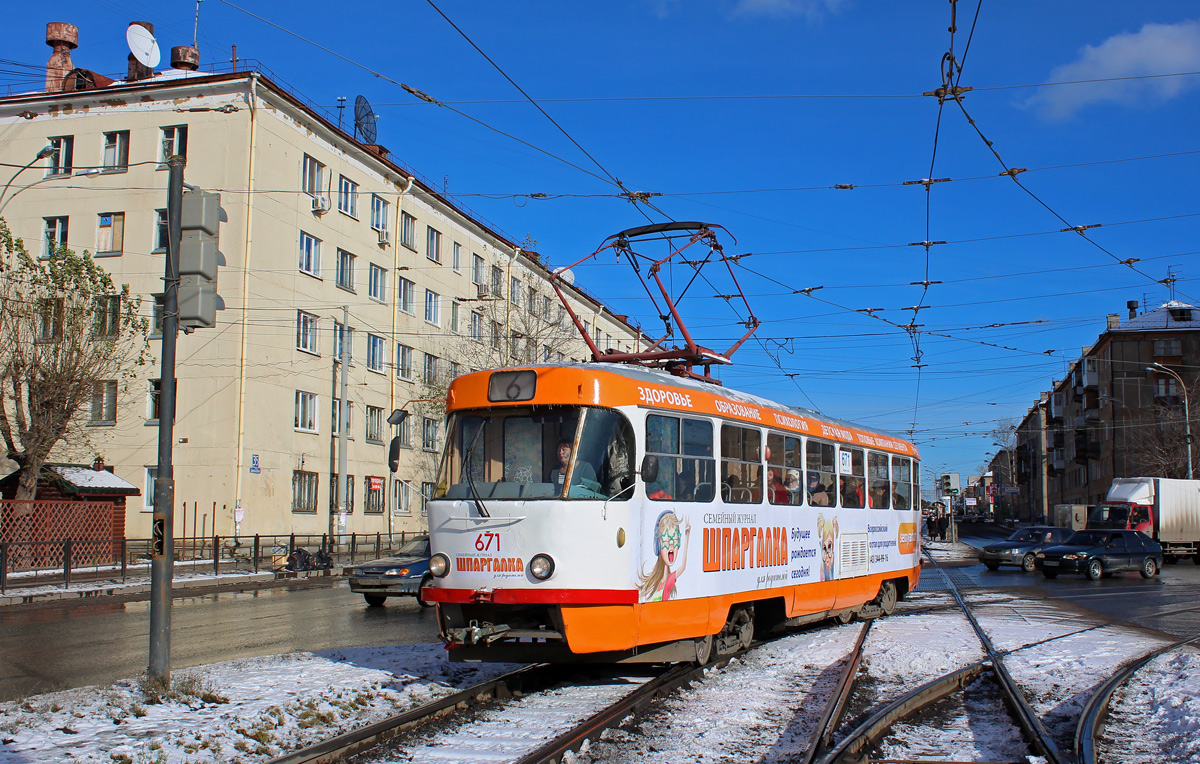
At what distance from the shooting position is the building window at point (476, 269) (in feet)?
156

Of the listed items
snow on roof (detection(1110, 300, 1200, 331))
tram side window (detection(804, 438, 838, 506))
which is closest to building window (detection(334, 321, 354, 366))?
tram side window (detection(804, 438, 838, 506))

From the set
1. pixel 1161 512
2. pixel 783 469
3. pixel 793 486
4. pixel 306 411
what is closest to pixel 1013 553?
pixel 1161 512

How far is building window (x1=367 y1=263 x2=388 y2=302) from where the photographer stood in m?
38.7

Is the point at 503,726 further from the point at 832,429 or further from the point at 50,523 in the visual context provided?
the point at 50,523

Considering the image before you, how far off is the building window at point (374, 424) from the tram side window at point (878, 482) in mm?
26536

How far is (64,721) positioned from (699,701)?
480 centimetres

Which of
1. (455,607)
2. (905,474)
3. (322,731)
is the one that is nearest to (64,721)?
(322,731)

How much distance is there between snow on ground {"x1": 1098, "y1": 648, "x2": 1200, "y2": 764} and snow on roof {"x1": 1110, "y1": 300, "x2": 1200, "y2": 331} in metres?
66.9

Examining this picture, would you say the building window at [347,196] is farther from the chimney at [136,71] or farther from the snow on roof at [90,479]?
the snow on roof at [90,479]

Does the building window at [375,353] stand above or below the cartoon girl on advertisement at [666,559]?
above

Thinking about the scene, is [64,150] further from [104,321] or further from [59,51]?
[104,321]

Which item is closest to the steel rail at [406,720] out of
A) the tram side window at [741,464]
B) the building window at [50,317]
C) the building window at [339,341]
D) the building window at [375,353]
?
the tram side window at [741,464]

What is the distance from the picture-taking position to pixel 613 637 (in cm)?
851

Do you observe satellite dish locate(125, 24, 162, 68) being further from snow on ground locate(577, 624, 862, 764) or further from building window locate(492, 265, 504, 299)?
snow on ground locate(577, 624, 862, 764)
